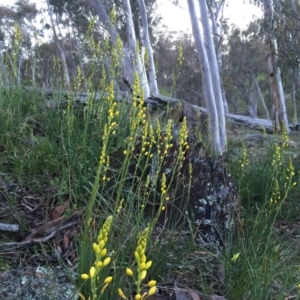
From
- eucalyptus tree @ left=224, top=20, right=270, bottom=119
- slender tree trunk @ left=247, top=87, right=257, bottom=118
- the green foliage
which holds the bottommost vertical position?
the green foliage

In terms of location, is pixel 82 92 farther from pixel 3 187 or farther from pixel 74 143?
pixel 3 187

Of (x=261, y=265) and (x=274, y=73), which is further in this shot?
(x=274, y=73)

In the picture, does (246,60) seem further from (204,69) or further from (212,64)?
(204,69)

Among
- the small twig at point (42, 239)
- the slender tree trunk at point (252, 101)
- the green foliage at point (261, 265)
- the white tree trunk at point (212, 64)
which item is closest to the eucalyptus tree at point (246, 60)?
the slender tree trunk at point (252, 101)

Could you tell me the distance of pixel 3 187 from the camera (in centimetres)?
254

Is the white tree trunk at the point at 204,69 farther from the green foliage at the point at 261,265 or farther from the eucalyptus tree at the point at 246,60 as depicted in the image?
the eucalyptus tree at the point at 246,60

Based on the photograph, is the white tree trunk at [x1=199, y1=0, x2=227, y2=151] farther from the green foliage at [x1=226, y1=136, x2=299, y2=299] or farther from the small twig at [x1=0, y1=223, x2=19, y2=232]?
the small twig at [x1=0, y1=223, x2=19, y2=232]

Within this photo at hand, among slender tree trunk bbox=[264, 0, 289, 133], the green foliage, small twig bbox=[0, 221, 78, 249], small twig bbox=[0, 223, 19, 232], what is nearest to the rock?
the green foliage

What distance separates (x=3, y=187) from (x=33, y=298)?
0.98m

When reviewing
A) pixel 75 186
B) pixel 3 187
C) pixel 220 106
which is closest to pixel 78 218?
pixel 75 186

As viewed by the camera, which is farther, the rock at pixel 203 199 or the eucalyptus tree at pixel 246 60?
the eucalyptus tree at pixel 246 60

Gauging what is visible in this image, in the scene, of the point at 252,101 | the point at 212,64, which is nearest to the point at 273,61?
the point at 212,64

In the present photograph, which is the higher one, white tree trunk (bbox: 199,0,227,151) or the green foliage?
white tree trunk (bbox: 199,0,227,151)

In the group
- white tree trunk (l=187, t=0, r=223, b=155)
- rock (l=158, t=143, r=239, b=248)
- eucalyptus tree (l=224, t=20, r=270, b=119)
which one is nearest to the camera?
rock (l=158, t=143, r=239, b=248)
